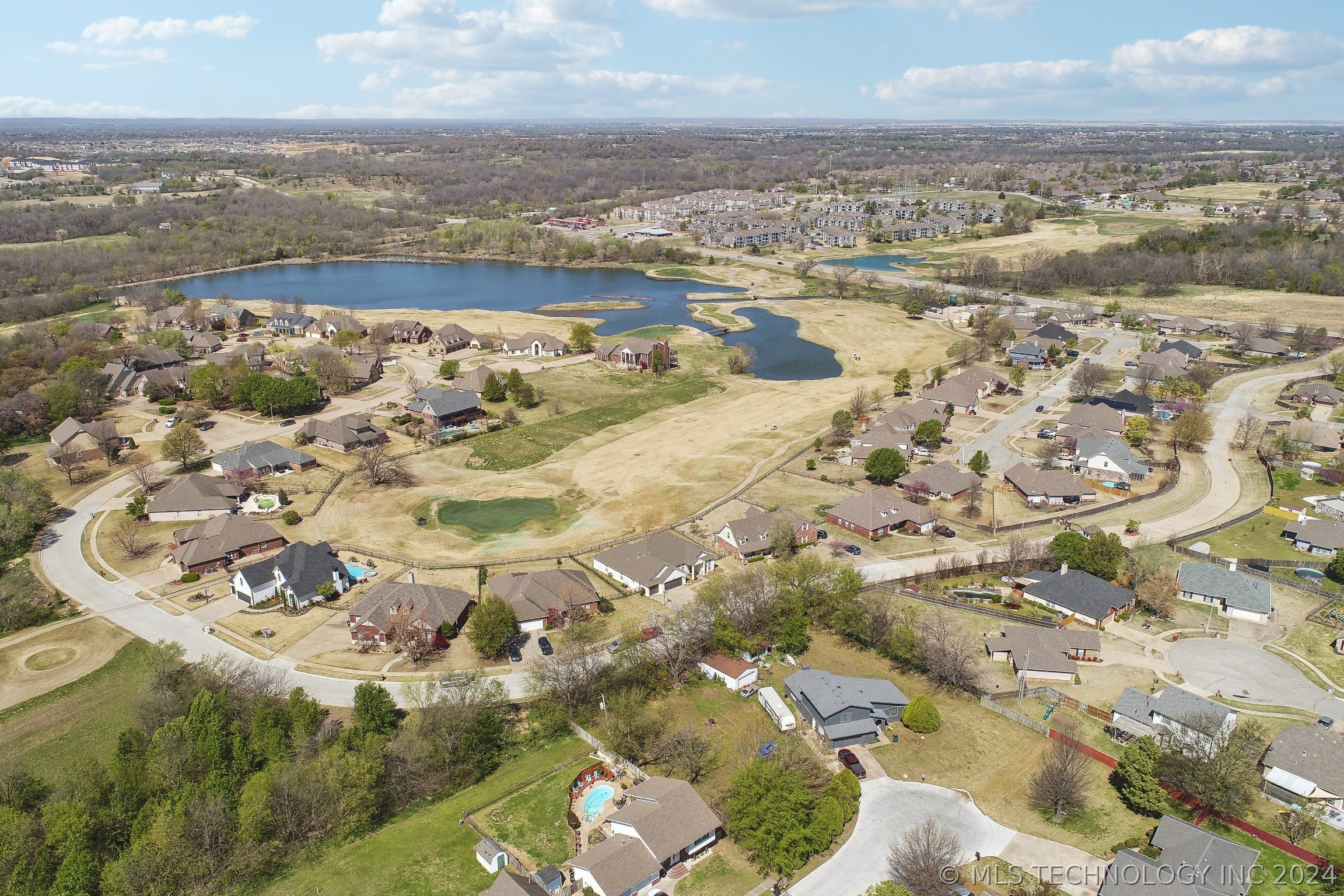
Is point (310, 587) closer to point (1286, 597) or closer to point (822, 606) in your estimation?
point (822, 606)

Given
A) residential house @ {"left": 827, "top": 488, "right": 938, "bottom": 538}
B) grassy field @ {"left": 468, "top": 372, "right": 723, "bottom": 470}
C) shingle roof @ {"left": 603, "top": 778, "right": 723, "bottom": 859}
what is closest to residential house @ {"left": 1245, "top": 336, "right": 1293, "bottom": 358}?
grassy field @ {"left": 468, "top": 372, "right": 723, "bottom": 470}

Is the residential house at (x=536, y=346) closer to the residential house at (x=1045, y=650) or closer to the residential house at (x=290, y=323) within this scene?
the residential house at (x=290, y=323)

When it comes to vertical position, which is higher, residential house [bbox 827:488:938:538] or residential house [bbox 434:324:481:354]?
residential house [bbox 434:324:481:354]

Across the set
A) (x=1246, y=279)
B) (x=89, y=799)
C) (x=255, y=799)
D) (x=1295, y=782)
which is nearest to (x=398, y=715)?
(x=255, y=799)

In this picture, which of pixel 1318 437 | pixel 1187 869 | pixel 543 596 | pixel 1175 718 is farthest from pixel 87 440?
pixel 1318 437

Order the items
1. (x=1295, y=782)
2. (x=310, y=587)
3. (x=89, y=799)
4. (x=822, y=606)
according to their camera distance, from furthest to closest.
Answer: (x=310, y=587) < (x=822, y=606) < (x=1295, y=782) < (x=89, y=799)

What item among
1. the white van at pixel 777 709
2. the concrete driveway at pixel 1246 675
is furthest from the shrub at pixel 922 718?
the concrete driveway at pixel 1246 675

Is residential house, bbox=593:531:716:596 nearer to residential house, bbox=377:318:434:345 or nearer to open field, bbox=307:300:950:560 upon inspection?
open field, bbox=307:300:950:560
